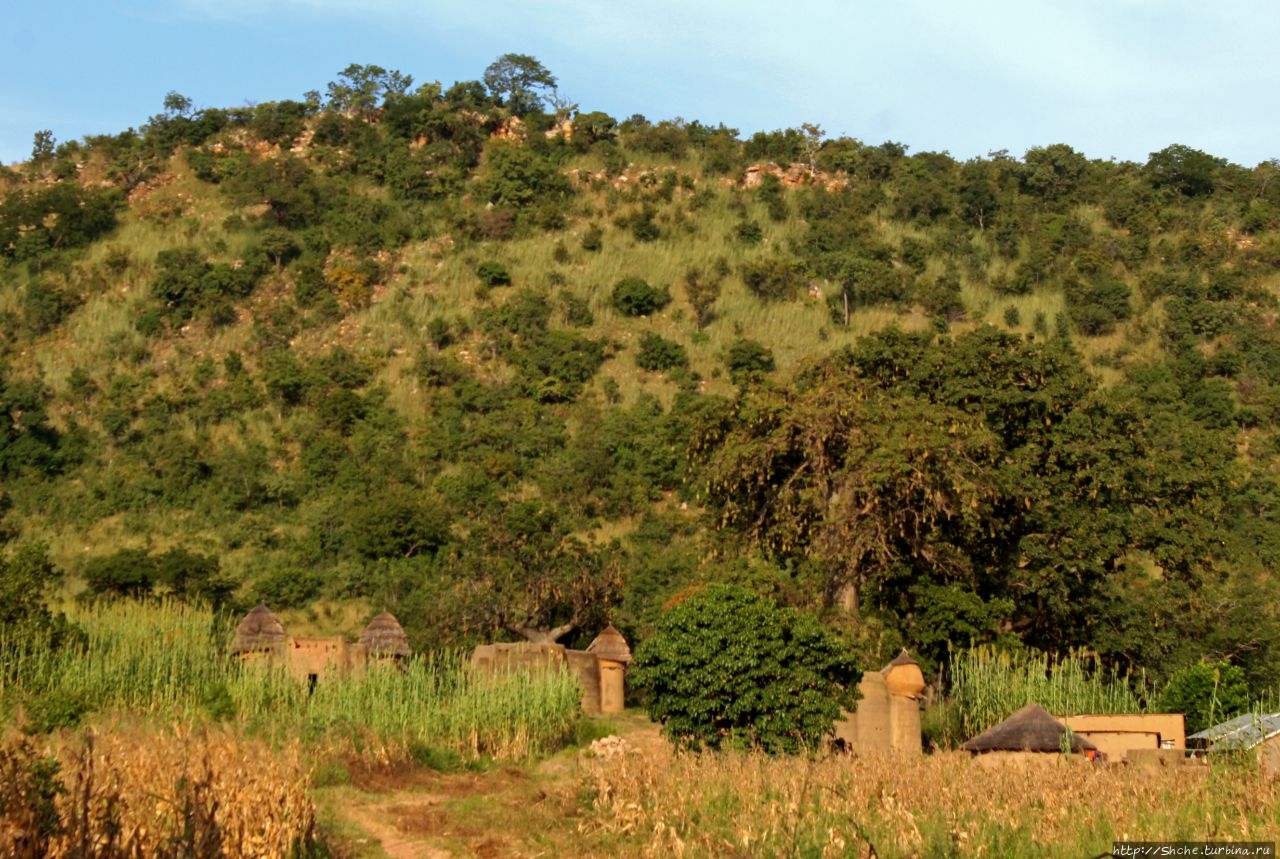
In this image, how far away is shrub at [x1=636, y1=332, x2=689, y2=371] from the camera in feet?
138

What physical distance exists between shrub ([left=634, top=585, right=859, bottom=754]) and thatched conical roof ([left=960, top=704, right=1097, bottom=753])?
1.73 meters

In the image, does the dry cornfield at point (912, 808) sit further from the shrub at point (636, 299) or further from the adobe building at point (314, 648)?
the shrub at point (636, 299)

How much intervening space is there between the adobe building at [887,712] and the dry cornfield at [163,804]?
7.71 metres

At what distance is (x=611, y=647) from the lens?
20.2 meters

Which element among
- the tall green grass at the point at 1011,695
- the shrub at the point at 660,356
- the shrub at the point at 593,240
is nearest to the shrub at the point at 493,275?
the shrub at the point at 593,240

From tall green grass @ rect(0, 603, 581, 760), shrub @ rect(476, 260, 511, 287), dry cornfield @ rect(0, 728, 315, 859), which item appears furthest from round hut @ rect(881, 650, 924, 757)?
shrub @ rect(476, 260, 511, 287)

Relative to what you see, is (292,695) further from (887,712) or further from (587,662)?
(887,712)

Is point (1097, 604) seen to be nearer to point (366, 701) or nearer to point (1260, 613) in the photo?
point (1260, 613)

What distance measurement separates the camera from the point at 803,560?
76.0ft

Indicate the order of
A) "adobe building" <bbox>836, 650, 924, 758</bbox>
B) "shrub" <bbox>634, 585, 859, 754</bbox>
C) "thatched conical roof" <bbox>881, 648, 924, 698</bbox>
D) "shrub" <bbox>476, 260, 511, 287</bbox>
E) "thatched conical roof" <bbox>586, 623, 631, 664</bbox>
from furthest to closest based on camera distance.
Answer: "shrub" <bbox>476, 260, 511, 287</bbox> → "thatched conical roof" <bbox>586, 623, 631, 664</bbox> → "thatched conical roof" <bbox>881, 648, 924, 698</bbox> → "adobe building" <bbox>836, 650, 924, 758</bbox> → "shrub" <bbox>634, 585, 859, 754</bbox>

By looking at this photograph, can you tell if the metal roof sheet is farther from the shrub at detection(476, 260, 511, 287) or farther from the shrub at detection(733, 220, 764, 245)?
the shrub at detection(733, 220, 764, 245)

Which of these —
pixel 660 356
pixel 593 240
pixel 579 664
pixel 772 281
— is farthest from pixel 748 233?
pixel 579 664

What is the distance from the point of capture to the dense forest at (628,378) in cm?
2186

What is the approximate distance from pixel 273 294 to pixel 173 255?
3.88m
